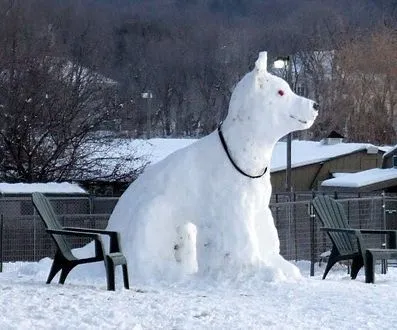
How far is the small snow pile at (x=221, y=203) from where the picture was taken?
10.2m

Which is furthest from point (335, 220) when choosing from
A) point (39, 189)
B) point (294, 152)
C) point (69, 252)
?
point (294, 152)

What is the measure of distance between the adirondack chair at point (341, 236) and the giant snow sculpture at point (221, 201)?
122cm

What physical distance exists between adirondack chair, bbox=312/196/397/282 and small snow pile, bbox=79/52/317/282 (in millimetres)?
1206

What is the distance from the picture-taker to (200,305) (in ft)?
26.5

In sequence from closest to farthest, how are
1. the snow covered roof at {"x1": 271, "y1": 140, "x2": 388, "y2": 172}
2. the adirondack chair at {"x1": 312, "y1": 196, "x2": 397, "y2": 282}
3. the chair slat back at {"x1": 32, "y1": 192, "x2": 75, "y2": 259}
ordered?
the chair slat back at {"x1": 32, "y1": 192, "x2": 75, "y2": 259} → the adirondack chair at {"x1": 312, "y1": 196, "x2": 397, "y2": 282} → the snow covered roof at {"x1": 271, "y1": 140, "x2": 388, "y2": 172}

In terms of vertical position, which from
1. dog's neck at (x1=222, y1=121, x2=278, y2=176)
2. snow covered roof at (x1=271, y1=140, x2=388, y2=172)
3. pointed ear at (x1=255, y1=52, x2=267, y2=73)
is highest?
snow covered roof at (x1=271, y1=140, x2=388, y2=172)

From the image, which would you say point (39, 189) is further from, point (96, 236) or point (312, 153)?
point (312, 153)

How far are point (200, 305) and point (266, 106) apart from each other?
3142mm

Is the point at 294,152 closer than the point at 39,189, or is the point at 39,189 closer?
the point at 39,189

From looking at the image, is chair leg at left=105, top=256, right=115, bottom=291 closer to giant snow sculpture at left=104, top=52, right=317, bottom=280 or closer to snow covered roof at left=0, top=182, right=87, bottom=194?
giant snow sculpture at left=104, top=52, right=317, bottom=280

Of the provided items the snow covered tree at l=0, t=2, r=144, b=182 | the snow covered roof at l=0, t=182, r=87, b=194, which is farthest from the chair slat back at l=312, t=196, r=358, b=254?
the snow covered tree at l=0, t=2, r=144, b=182

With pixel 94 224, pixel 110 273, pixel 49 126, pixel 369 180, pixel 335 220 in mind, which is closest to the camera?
pixel 110 273

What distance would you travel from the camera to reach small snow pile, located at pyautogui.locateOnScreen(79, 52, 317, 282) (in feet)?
33.6

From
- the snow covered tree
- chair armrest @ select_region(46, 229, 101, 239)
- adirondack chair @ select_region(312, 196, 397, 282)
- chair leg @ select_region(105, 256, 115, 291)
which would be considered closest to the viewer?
chair leg @ select_region(105, 256, 115, 291)
